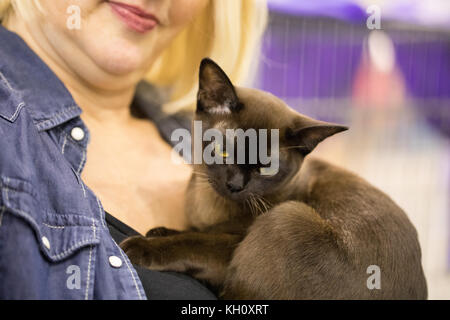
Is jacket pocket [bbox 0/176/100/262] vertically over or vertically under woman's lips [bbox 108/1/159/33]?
under

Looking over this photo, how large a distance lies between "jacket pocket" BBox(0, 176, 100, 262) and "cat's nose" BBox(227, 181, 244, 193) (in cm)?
28

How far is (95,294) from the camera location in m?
0.70

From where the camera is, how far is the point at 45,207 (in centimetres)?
69

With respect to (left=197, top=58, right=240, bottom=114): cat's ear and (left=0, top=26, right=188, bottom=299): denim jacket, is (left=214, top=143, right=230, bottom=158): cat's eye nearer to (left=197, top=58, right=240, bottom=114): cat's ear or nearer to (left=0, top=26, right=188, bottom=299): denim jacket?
(left=197, top=58, right=240, bottom=114): cat's ear

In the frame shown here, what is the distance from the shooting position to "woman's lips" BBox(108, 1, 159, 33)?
0.88 meters

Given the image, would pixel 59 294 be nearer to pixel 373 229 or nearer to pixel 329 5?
pixel 373 229

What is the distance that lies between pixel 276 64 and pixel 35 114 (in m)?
0.72

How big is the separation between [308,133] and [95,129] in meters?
0.46

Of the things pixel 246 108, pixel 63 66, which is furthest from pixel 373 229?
pixel 63 66

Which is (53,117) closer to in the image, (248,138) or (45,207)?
(45,207)

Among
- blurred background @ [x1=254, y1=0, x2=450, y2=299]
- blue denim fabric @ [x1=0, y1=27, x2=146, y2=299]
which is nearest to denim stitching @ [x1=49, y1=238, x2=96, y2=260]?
blue denim fabric @ [x1=0, y1=27, x2=146, y2=299]

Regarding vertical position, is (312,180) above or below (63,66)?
below

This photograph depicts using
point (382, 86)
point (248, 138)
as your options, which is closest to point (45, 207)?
point (248, 138)

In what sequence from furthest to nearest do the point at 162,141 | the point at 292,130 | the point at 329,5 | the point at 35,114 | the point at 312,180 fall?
the point at 329,5
the point at 162,141
the point at 312,180
the point at 292,130
the point at 35,114
